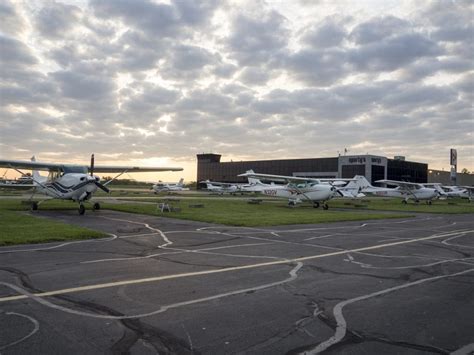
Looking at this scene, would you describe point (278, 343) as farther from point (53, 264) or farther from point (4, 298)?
point (53, 264)

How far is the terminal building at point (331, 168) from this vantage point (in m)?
102

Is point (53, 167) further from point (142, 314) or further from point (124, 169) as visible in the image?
point (142, 314)

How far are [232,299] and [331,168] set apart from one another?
348ft

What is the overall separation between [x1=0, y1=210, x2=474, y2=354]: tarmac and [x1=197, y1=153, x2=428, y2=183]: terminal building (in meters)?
93.4

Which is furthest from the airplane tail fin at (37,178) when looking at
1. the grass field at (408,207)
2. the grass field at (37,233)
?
the grass field at (408,207)

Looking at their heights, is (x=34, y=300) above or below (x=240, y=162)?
below

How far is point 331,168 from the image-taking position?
10944cm

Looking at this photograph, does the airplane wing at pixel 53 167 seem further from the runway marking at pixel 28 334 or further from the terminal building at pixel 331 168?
the terminal building at pixel 331 168

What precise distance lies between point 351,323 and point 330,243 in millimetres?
8326

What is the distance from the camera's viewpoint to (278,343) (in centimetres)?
476

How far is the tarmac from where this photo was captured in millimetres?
4754

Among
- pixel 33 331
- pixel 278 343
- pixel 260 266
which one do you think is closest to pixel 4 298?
pixel 33 331

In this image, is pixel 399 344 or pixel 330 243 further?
pixel 330 243

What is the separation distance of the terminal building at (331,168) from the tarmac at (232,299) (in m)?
93.4
